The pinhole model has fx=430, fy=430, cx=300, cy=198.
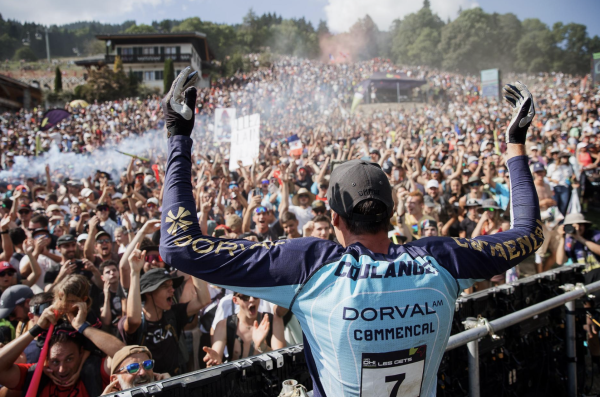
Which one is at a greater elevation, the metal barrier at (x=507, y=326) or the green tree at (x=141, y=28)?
the green tree at (x=141, y=28)

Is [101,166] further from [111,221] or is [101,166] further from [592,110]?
[592,110]

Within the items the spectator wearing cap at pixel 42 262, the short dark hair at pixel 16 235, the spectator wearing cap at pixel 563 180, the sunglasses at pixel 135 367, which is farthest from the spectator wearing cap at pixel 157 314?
the spectator wearing cap at pixel 563 180

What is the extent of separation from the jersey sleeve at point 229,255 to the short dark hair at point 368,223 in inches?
4.3

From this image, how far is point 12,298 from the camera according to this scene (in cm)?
375

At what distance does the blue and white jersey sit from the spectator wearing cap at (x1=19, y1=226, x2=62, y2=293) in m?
4.19

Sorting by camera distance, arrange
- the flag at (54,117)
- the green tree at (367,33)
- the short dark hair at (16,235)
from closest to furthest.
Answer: the short dark hair at (16,235)
the flag at (54,117)
the green tree at (367,33)

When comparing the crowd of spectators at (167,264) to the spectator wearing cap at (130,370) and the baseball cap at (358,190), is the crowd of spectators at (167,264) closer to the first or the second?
the spectator wearing cap at (130,370)

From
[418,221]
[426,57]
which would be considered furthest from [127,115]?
[426,57]

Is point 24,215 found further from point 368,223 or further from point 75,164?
point 75,164

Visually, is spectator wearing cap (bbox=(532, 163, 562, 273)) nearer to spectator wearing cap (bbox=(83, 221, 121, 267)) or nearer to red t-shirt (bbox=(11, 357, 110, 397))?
red t-shirt (bbox=(11, 357, 110, 397))

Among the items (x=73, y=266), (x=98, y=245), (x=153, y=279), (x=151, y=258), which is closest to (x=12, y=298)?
(x=73, y=266)

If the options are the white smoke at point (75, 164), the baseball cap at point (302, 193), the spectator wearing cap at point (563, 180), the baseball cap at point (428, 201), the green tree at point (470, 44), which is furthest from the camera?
the green tree at point (470, 44)

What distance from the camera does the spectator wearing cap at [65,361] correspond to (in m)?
2.63

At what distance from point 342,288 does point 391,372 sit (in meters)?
0.31
